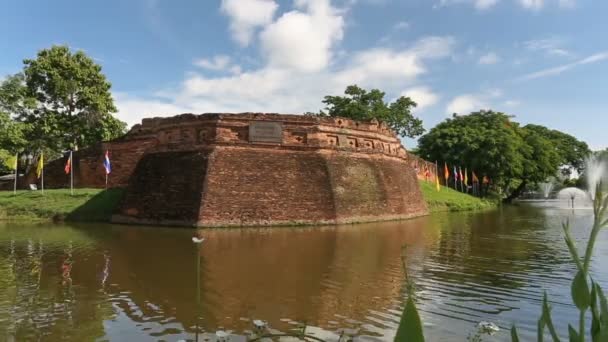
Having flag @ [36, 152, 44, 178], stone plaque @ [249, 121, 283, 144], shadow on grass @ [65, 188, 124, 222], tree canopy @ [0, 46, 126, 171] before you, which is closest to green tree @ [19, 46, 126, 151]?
tree canopy @ [0, 46, 126, 171]

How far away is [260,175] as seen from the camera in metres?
17.5

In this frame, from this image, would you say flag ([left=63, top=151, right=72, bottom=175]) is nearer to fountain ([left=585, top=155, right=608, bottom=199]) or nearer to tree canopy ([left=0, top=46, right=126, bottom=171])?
tree canopy ([left=0, top=46, right=126, bottom=171])

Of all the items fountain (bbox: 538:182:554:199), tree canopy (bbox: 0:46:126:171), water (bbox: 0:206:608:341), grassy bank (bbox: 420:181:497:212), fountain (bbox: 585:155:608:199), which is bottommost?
water (bbox: 0:206:608:341)

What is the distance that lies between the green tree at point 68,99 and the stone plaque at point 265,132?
15.3 m

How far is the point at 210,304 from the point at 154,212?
11623 millimetres

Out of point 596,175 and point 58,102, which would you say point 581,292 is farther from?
point 58,102

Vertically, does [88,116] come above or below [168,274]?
above

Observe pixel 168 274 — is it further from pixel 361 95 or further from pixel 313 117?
pixel 361 95

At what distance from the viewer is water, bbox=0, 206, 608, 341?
5.31 metres

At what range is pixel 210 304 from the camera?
20.1 feet

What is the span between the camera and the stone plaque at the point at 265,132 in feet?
60.0

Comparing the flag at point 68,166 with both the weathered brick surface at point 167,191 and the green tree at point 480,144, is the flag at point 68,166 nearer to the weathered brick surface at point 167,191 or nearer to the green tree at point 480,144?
the weathered brick surface at point 167,191

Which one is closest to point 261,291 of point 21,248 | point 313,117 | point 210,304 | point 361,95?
point 210,304

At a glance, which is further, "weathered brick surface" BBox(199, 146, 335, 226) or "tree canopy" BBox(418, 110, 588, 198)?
"tree canopy" BBox(418, 110, 588, 198)
